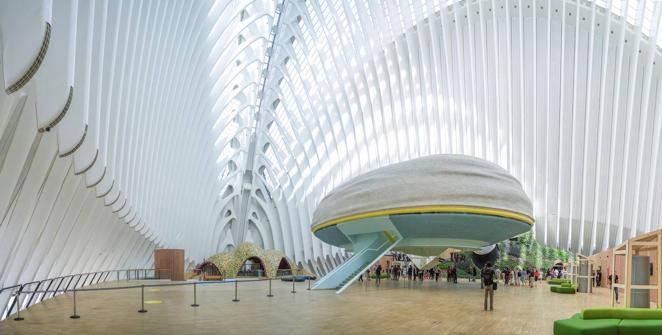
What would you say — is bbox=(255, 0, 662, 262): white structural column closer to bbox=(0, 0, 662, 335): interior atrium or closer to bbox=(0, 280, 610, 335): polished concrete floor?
bbox=(0, 0, 662, 335): interior atrium

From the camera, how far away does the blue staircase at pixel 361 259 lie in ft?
83.8

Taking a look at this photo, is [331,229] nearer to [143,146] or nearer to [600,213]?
[143,146]

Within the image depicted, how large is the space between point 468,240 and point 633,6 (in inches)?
885

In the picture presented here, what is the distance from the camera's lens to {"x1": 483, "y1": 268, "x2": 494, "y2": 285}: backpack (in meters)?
15.6

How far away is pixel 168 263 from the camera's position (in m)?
39.6

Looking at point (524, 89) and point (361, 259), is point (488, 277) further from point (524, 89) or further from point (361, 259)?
point (524, 89)

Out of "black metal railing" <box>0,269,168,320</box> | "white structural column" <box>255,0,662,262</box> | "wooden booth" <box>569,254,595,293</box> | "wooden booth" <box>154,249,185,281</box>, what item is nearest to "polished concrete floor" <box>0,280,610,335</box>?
"black metal railing" <box>0,269,168,320</box>

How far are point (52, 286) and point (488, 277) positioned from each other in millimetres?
15783

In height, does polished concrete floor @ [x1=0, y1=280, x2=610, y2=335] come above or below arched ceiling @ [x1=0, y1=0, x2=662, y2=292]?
below

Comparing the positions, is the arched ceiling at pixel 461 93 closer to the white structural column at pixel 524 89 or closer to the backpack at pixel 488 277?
the white structural column at pixel 524 89

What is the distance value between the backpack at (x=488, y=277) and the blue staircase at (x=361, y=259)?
358 inches

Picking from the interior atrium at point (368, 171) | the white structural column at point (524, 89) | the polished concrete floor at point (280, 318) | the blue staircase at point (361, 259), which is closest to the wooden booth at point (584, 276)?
the interior atrium at point (368, 171)

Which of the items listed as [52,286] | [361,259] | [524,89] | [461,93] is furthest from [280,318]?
[524,89]

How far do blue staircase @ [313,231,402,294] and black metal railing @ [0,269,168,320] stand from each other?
991 centimetres
